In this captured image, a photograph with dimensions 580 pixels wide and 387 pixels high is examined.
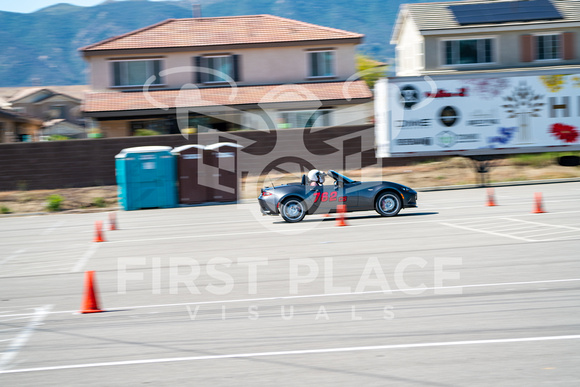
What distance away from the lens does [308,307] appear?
315 inches

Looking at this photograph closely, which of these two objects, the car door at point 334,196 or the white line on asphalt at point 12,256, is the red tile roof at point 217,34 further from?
the white line on asphalt at point 12,256

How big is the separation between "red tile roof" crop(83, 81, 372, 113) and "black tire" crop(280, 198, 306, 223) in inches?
679

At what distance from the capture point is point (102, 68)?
34688 mm

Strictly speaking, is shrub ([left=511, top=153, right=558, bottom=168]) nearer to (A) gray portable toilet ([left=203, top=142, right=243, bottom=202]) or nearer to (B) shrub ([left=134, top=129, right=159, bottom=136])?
(A) gray portable toilet ([left=203, top=142, right=243, bottom=202])

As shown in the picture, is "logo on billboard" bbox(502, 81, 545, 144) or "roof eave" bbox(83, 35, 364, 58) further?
"roof eave" bbox(83, 35, 364, 58)

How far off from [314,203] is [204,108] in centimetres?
1821

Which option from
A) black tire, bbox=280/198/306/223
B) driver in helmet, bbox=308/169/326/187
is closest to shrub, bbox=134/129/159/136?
black tire, bbox=280/198/306/223

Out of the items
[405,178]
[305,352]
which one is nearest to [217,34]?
[405,178]

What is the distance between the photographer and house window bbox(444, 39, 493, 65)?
34.4 meters

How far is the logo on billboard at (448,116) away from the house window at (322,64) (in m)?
10.9

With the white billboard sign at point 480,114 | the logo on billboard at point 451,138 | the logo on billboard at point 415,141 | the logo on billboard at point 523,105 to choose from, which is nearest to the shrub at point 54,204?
the white billboard sign at point 480,114

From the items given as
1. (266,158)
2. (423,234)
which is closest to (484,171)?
(266,158)

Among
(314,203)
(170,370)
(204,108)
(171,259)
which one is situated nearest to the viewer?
(170,370)

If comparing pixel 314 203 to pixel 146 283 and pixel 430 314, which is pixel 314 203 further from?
pixel 430 314
